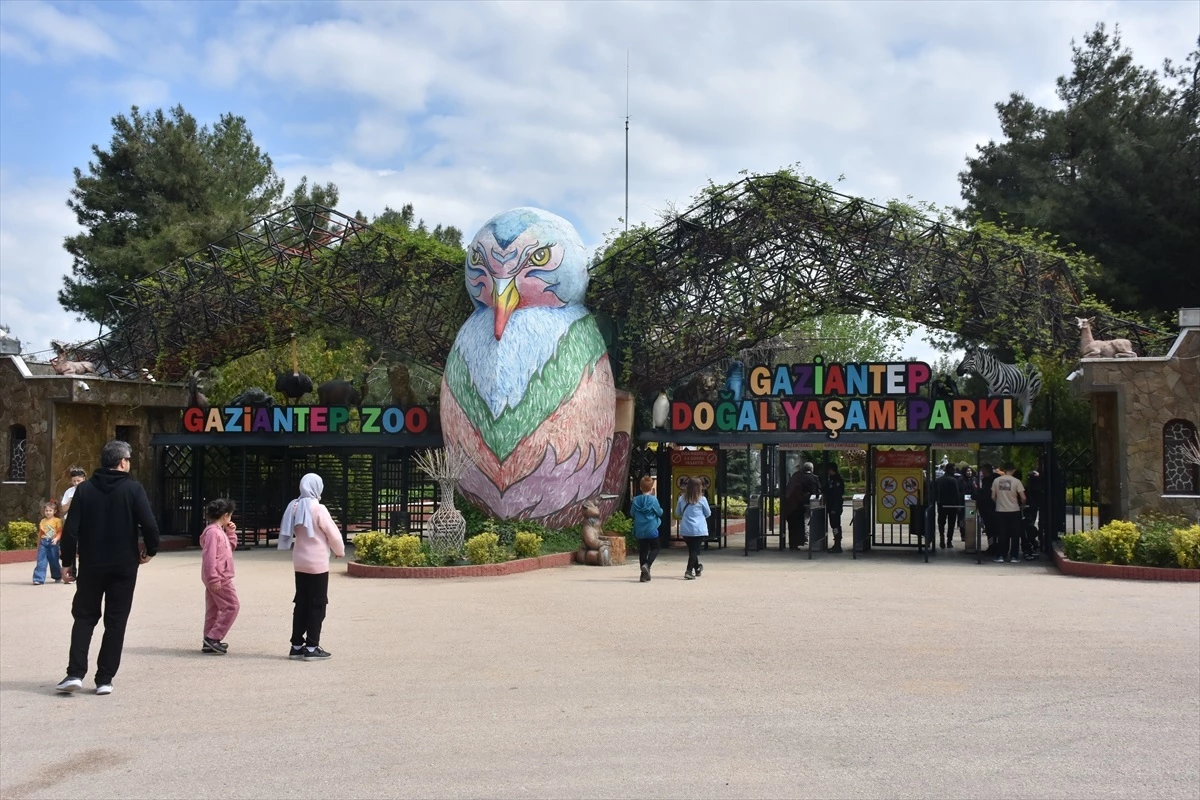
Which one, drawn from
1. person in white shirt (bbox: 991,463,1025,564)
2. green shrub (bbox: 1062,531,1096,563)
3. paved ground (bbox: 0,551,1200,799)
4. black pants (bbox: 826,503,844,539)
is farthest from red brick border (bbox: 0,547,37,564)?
green shrub (bbox: 1062,531,1096,563)

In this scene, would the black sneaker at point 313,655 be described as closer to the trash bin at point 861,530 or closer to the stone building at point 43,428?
the trash bin at point 861,530

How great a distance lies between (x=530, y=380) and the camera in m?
19.7

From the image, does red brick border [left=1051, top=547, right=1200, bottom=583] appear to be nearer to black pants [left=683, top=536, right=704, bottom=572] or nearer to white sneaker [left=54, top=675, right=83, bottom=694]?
black pants [left=683, top=536, right=704, bottom=572]

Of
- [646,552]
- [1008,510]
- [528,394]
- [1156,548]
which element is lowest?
[646,552]

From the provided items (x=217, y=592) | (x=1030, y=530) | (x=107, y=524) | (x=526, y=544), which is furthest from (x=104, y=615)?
A: (x=1030, y=530)

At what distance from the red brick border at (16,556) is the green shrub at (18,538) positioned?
27cm

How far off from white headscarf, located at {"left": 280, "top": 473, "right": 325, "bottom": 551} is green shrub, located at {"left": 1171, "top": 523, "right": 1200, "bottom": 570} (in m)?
11.9

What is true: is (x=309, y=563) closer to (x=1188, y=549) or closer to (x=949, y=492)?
(x=1188, y=549)

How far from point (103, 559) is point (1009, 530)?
15651 mm

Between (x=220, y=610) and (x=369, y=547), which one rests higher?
(x=369, y=547)

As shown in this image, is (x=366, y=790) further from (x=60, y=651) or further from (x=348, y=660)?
(x=60, y=651)

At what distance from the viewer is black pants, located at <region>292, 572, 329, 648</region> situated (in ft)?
31.7

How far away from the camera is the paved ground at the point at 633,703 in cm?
611

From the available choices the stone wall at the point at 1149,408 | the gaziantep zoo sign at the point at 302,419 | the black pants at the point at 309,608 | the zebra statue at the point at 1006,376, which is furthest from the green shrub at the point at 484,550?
the stone wall at the point at 1149,408
